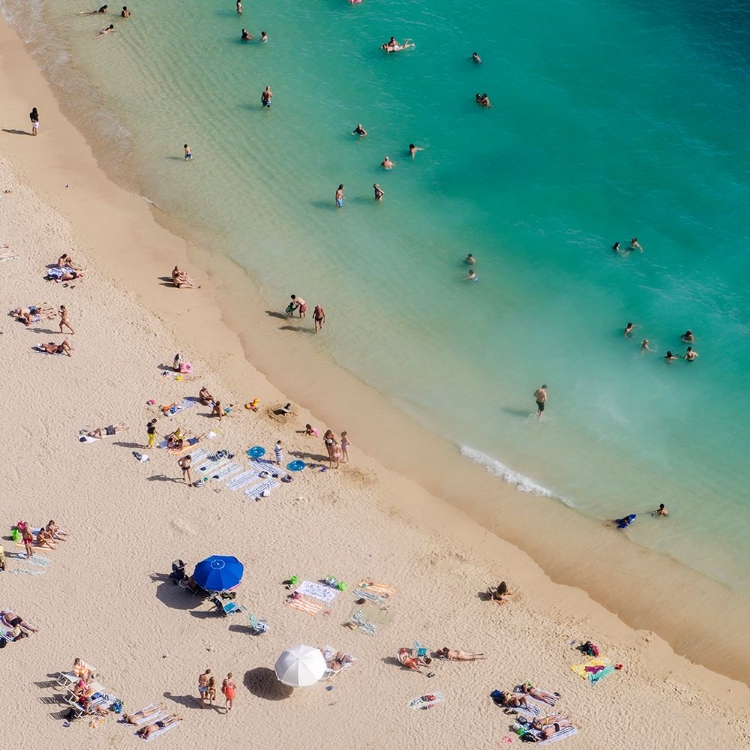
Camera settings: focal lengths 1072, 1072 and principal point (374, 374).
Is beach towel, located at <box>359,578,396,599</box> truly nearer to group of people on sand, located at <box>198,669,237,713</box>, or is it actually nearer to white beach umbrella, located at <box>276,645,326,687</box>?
white beach umbrella, located at <box>276,645,326,687</box>

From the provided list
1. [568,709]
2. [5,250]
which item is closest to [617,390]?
[568,709]

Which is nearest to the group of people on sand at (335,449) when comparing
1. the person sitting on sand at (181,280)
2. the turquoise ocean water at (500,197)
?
the turquoise ocean water at (500,197)

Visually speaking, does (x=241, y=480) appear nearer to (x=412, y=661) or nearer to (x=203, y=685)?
(x=203, y=685)

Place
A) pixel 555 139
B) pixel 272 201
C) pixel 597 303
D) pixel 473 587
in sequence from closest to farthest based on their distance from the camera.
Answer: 1. pixel 473 587
2. pixel 597 303
3. pixel 272 201
4. pixel 555 139

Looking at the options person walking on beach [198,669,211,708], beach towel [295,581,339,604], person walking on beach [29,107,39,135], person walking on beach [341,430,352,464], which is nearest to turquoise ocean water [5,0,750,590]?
person walking on beach [29,107,39,135]

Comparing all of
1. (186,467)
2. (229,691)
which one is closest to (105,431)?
(186,467)

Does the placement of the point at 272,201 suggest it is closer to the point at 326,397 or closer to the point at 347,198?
the point at 347,198
